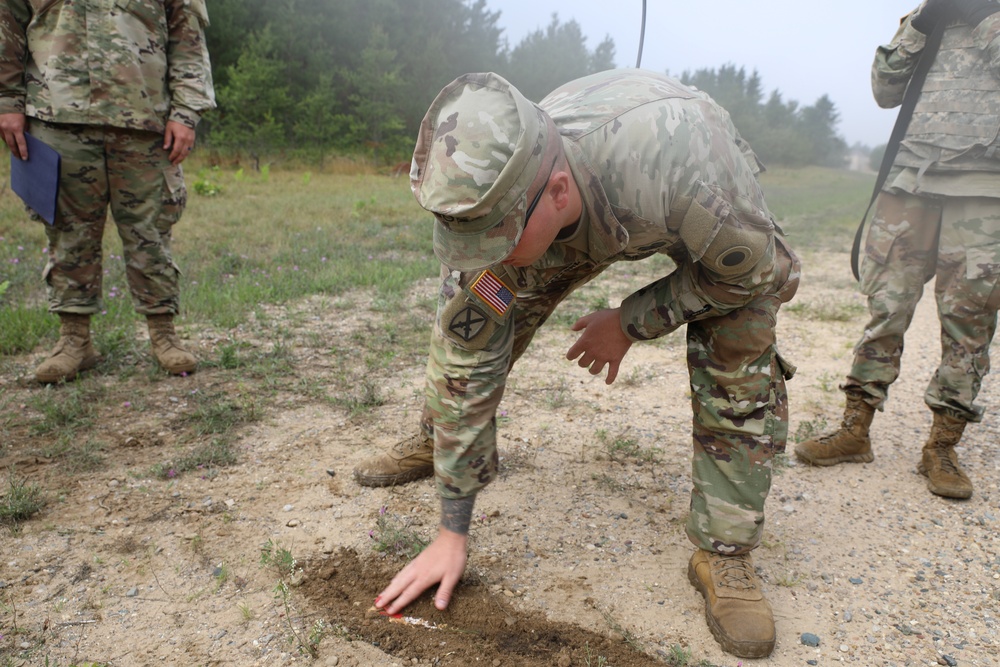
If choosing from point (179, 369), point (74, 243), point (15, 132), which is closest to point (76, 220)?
point (74, 243)

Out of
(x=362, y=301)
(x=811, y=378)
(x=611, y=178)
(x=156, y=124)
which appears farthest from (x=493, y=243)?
(x=362, y=301)

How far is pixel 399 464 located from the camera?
8.06 feet

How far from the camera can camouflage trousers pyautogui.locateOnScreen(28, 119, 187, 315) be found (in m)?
2.89

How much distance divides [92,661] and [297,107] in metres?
19.7

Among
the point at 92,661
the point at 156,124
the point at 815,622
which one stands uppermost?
the point at 156,124

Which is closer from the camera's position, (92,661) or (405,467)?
(92,661)

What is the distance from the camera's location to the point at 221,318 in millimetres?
3955

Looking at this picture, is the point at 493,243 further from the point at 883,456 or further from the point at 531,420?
the point at 883,456

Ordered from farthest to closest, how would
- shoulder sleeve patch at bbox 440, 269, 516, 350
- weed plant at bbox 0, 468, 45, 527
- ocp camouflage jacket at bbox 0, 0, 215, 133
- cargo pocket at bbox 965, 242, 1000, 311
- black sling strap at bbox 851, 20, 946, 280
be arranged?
ocp camouflage jacket at bbox 0, 0, 215, 133, black sling strap at bbox 851, 20, 946, 280, cargo pocket at bbox 965, 242, 1000, 311, weed plant at bbox 0, 468, 45, 527, shoulder sleeve patch at bbox 440, 269, 516, 350

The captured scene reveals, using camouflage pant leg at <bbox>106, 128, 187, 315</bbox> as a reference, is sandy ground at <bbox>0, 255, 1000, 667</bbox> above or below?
below

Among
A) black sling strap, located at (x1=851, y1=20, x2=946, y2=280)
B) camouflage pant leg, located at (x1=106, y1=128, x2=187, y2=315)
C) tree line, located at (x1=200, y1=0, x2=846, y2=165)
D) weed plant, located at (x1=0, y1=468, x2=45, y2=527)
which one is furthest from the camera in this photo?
tree line, located at (x1=200, y1=0, x2=846, y2=165)

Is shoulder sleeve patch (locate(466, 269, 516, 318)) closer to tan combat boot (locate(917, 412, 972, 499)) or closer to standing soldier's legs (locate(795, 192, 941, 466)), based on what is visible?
standing soldier's legs (locate(795, 192, 941, 466))

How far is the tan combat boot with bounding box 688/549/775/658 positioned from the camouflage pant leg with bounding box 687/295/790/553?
0.05m

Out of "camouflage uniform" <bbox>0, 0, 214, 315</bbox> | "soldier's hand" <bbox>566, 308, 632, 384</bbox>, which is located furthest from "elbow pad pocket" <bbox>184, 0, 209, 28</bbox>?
"soldier's hand" <bbox>566, 308, 632, 384</bbox>
